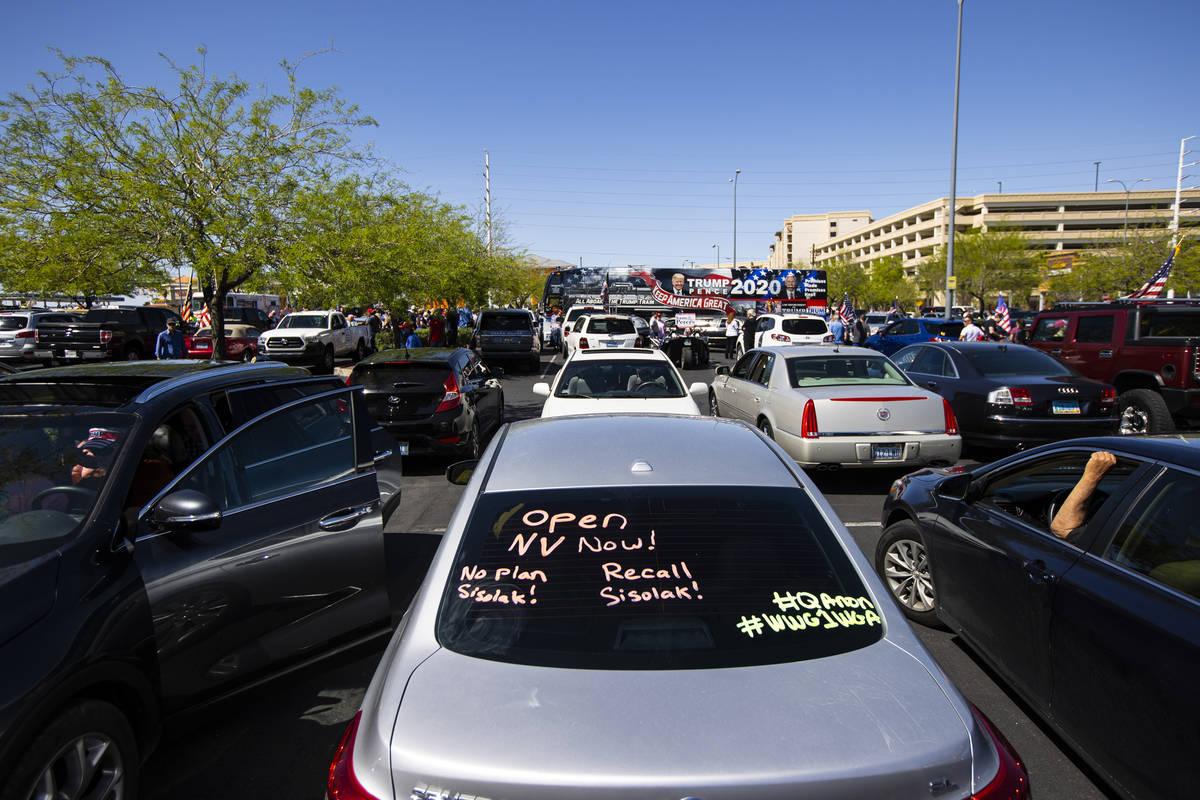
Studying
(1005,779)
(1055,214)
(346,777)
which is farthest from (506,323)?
(1055,214)

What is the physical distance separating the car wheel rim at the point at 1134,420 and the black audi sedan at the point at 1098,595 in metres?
8.41

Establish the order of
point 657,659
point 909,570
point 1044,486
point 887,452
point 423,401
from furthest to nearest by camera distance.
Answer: point 423,401 < point 887,452 < point 909,570 < point 1044,486 < point 657,659

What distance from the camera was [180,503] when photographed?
3068 millimetres

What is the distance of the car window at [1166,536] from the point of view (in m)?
2.80

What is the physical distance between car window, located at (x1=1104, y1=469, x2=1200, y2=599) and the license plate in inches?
206

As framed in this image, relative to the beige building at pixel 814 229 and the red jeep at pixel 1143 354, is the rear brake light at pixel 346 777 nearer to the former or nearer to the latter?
the red jeep at pixel 1143 354

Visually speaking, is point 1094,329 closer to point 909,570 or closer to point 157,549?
point 909,570

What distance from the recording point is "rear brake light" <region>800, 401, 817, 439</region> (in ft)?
27.1

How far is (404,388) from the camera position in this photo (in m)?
9.62

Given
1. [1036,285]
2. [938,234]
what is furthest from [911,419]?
[938,234]

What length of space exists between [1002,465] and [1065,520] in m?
0.69

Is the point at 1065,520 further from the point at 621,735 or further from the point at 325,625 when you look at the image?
the point at 325,625

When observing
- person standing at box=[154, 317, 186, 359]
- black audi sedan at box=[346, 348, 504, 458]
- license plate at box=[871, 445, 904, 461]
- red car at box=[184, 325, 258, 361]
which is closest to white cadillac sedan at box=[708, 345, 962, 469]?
license plate at box=[871, 445, 904, 461]

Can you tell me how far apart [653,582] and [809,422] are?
20.7ft
